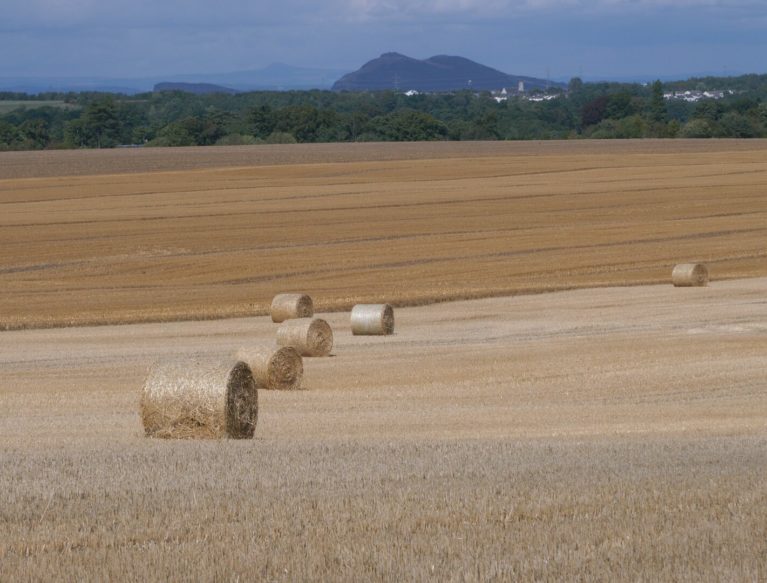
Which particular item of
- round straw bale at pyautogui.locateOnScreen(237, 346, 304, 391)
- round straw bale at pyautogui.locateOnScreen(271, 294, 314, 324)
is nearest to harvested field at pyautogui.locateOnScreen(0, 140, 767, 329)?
round straw bale at pyautogui.locateOnScreen(271, 294, 314, 324)

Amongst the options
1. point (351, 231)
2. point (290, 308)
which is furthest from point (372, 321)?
point (351, 231)

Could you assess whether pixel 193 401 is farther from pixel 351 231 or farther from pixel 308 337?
pixel 351 231

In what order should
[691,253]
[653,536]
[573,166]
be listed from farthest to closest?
[573,166] < [691,253] < [653,536]

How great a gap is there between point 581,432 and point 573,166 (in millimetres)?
69172

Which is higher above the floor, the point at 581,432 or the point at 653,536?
the point at 653,536

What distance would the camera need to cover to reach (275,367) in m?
17.9

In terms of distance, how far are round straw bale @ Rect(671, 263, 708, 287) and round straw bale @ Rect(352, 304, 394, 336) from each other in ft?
33.3

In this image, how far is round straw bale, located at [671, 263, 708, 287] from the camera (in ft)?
105

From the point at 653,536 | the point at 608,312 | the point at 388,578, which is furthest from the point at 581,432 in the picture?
the point at 608,312

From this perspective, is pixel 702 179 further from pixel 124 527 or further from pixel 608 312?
pixel 124 527

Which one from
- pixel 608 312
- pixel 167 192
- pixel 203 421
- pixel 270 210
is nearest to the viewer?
pixel 203 421

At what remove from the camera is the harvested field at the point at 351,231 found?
32781 millimetres

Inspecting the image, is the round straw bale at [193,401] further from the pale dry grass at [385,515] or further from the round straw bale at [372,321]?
the round straw bale at [372,321]

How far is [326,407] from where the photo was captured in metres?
16.0
